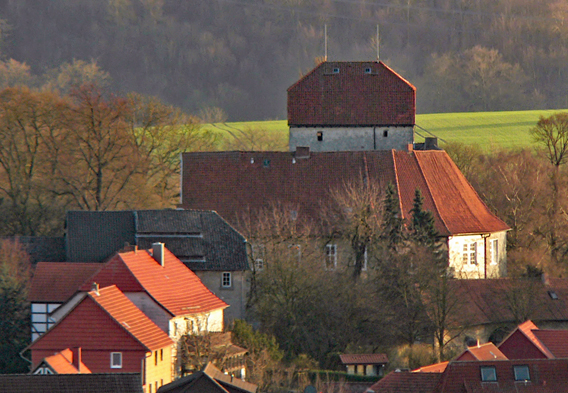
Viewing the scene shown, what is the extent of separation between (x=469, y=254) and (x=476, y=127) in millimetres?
30953

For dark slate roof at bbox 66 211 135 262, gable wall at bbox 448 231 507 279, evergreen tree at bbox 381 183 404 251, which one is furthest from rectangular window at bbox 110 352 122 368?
gable wall at bbox 448 231 507 279

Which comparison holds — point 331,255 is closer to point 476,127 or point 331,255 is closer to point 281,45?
point 476,127

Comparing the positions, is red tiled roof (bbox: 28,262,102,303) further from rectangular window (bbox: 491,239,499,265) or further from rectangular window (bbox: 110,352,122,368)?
rectangular window (bbox: 491,239,499,265)

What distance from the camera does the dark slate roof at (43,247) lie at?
55.1m

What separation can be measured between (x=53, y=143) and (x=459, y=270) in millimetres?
19983

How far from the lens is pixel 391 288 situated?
53531 mm

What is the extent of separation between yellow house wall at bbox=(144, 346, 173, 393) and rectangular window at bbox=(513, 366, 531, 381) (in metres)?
11.8

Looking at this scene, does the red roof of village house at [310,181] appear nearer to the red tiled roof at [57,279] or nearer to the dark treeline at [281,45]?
the red tiled roof at [57,279]

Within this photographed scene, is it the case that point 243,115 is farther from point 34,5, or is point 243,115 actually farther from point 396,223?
point 396,223

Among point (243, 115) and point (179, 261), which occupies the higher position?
point (243, 115)

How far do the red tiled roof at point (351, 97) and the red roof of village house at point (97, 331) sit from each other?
1763 centimetres

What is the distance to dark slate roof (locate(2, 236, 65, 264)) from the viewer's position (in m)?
55.1

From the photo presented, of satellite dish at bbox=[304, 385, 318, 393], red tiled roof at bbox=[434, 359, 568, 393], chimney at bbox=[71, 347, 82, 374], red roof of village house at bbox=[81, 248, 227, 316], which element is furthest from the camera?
red roof of village house at bbox=[81, 248, 227, 316]

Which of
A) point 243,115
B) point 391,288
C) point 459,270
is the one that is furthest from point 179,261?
point 243,115
